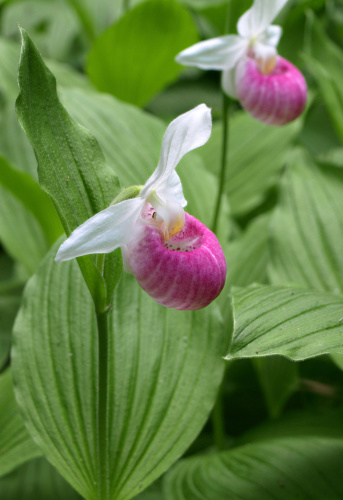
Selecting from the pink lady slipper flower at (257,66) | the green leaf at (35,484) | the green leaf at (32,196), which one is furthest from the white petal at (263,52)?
the green leaf at (35,484)

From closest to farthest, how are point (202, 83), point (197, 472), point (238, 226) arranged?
1. point (197, 472)
2. point (238, 226)
3. point (202, 83)

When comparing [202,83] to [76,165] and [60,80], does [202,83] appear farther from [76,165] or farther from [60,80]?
[76,165]

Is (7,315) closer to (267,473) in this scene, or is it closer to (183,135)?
(267,473)

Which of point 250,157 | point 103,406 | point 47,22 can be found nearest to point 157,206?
point 103,406

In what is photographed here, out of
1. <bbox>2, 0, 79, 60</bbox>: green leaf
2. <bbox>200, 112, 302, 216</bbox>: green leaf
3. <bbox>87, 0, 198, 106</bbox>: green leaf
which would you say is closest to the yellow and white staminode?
<bbox>200, 112, 302, 216</bbox>: green leaf

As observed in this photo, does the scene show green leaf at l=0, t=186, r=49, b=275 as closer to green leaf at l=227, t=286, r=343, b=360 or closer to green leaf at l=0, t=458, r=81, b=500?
green leaf at l=0, t=458, r=81, b=500

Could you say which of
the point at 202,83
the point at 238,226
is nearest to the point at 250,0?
the point at 238,226

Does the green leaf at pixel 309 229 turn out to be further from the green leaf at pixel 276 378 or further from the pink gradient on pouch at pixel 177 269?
the pink gradient on pouch at pixel 177 269
